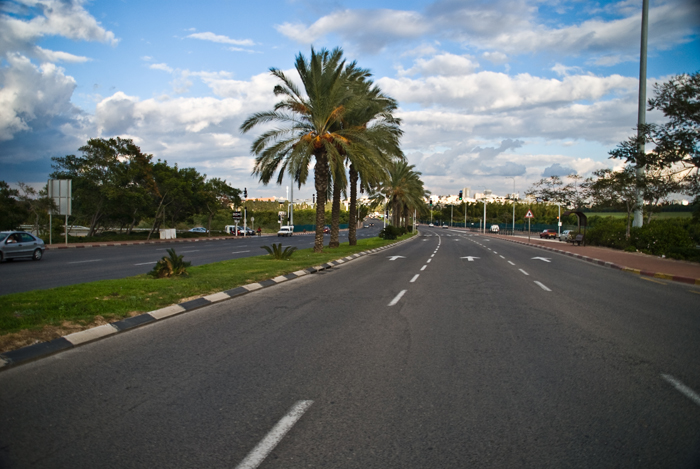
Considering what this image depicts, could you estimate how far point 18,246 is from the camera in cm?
2034

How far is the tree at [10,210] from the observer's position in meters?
36.5

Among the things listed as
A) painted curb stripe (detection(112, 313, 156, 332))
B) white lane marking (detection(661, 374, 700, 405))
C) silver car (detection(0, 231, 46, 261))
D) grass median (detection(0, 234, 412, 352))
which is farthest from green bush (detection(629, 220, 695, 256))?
silver car (detection(0, 231, 46, 261))

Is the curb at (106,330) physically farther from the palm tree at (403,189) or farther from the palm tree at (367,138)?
the palm tree at (403,189)

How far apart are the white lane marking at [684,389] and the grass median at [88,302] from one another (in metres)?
7.38

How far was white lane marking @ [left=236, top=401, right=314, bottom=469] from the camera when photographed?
3.23 meters

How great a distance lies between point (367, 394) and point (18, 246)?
2139 centimetres

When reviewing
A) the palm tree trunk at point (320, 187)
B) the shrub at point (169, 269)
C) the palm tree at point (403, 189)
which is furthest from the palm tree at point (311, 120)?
the palm tree at point (403, 189)

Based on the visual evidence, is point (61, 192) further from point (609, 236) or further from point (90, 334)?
point (609, 236)

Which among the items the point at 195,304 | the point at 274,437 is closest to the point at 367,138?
the point at 195,304

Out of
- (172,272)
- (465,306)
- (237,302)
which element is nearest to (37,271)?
(172,272)

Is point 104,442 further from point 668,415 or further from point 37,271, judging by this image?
point 37,271

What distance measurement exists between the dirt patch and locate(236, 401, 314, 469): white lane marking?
13.0 ft

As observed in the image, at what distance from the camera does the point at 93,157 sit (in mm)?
40000

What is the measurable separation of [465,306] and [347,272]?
306 inches
